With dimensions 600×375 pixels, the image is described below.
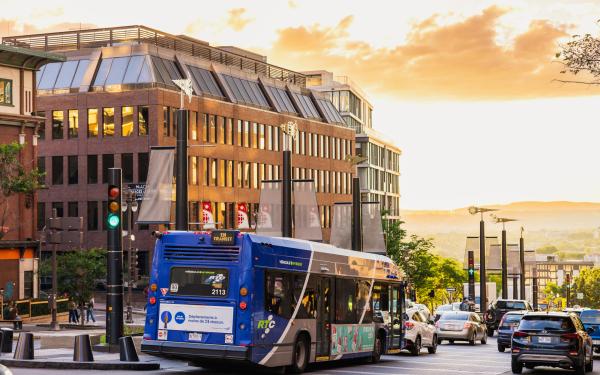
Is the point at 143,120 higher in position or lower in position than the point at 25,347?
higher

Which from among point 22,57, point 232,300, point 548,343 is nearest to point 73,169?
point 22,57

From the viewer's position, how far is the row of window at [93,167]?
91.2 m

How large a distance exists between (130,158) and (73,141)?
17.9ft

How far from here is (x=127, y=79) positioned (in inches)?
3617

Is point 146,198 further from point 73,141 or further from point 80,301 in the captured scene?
point 73,141

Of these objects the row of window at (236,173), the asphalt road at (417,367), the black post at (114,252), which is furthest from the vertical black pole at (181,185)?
the row of window at (236,173)

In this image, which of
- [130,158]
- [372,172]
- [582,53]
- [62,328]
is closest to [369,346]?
[582,53]

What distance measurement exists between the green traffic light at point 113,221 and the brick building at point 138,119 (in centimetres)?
5830

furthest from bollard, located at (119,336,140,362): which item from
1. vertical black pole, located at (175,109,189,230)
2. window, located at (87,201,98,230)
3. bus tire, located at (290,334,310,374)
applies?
window, located at (87,201,98,230)

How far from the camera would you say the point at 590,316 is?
43812mm

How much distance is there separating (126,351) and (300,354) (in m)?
4.22

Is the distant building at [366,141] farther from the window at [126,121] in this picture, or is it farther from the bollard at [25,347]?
the bollard at [25,347]

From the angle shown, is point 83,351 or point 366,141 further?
point 366,141

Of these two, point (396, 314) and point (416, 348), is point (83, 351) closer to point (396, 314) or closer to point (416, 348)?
point (396, 314)
